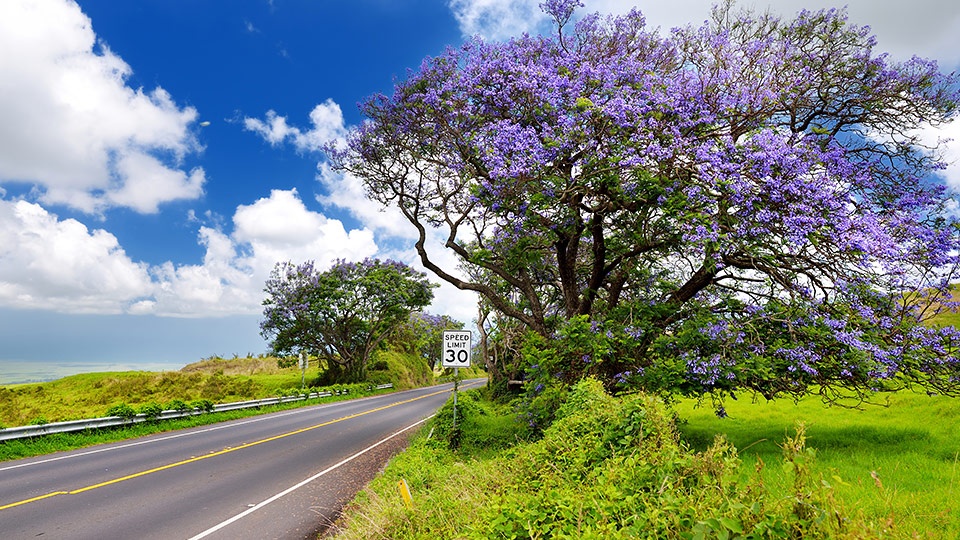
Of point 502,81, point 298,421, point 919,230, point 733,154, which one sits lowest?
point 298,421

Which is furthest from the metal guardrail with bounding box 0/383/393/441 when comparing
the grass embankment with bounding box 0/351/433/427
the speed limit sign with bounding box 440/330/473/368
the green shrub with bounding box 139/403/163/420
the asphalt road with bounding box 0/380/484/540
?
the speed limit sign with bounding box 440/330/473/368

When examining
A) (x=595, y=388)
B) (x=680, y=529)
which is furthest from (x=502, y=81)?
(x=680, y=529)

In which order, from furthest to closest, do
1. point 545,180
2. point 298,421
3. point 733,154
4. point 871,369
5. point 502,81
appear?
point 298,421
point 502,81
point 545,180
point 733,154
point 871,369

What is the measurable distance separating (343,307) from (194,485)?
97.8 ft

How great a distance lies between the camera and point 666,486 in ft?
14.5

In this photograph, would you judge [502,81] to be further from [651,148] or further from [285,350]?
[285,350]

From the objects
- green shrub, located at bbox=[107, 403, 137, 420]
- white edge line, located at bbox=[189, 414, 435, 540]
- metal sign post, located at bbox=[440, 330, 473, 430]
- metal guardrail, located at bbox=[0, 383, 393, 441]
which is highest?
metal sign post, located at bbox=[440, 330, 473, 430]

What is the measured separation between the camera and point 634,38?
14.8 m

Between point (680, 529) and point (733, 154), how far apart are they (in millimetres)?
8802

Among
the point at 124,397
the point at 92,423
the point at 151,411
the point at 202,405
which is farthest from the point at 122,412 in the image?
the point at 124,397

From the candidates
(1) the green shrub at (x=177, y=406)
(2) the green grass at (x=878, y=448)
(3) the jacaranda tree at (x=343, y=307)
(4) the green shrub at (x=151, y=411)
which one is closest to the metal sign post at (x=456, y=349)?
(2) the green grass at (x=878, y=448)

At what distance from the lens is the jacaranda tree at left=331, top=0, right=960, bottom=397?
9.59 metres

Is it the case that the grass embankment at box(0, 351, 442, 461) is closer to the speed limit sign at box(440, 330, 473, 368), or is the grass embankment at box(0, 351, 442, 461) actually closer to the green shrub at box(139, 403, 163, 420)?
the green shrub at box(139, 403, 163, 420)

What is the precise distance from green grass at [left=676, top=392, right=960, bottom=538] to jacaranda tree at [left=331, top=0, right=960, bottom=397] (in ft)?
4.20
